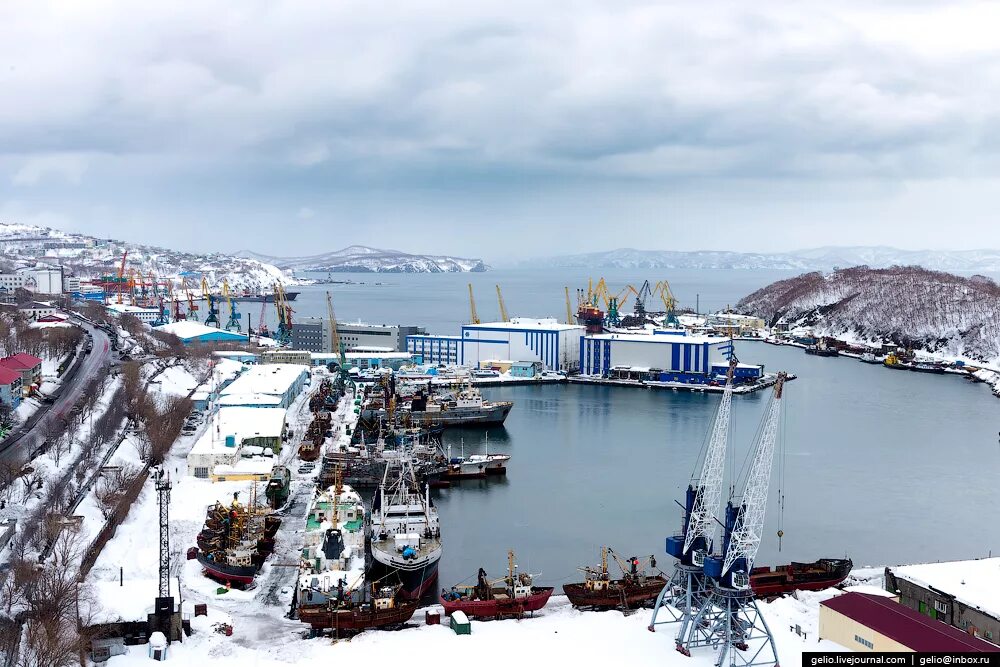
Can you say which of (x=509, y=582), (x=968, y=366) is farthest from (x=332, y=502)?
(x=968, y=366)

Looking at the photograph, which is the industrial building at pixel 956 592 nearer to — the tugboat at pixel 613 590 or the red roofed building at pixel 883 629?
the red roofed building at pixel 883 629

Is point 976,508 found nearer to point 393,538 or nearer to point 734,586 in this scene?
point 734,586

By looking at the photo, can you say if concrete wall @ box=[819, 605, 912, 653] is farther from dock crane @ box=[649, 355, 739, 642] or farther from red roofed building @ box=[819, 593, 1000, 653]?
dock crane @ box=[649, 355, 739, 642]

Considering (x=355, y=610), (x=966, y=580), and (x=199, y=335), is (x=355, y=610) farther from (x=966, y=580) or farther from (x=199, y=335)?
(x=199, y=335)

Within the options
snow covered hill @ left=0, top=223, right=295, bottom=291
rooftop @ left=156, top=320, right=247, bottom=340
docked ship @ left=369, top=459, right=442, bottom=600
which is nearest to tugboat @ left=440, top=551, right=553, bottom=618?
docked ship @ left=369, top=459, right=442, bottom=600

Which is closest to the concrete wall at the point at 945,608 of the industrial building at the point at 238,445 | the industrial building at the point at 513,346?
the industrial building at the point at 238,445

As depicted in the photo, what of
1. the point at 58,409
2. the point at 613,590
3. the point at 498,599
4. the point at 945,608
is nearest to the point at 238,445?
the point at 58,409
